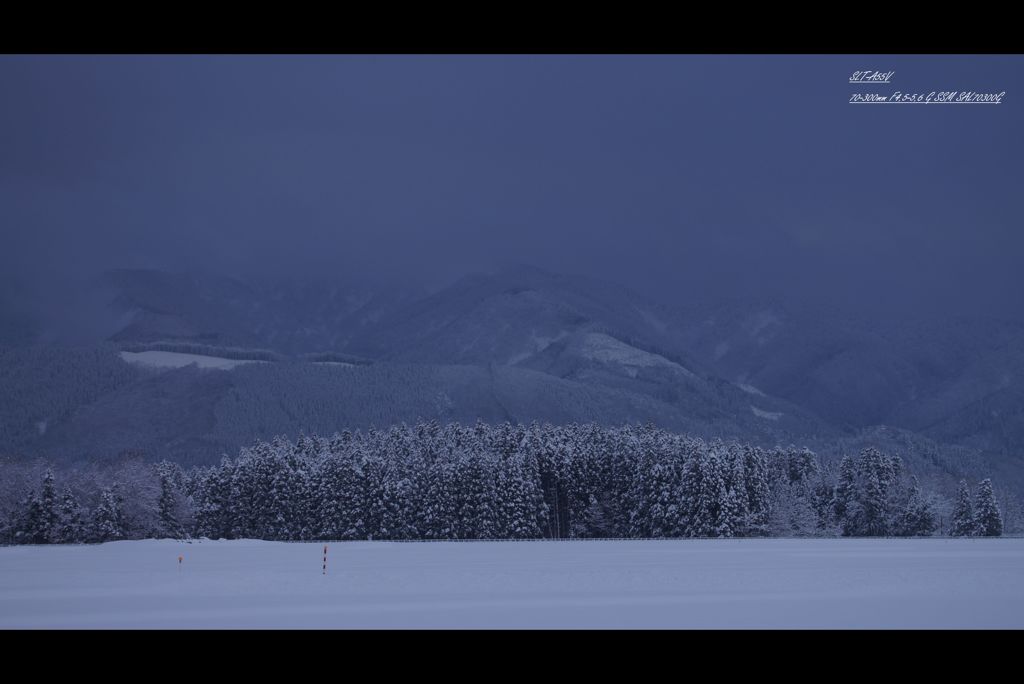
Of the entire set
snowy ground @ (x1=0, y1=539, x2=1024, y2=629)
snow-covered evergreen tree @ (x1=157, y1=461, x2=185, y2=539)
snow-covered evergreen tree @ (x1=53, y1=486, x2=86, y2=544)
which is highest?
snow-covered evergreen tree @ (x1=157, y1=461, x2=185, y2=539)

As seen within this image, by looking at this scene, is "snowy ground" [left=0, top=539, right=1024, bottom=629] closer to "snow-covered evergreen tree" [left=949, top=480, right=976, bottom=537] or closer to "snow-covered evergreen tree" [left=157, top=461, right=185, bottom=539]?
"snow-covered evergreen tree" [left=157, top=461, right=185, bottom=539]

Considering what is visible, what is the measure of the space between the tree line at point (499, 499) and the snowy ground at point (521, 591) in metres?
27.7

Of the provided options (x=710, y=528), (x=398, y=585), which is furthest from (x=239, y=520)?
(x=398, y=585)

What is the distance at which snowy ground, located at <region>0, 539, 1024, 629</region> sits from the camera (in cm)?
2425

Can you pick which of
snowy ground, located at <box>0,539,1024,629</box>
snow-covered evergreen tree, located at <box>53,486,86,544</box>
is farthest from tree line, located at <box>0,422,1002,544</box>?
snowy ground, located at <box>0,539,1024,629</box>

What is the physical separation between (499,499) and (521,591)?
161ft

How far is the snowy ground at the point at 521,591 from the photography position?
79.6 ft

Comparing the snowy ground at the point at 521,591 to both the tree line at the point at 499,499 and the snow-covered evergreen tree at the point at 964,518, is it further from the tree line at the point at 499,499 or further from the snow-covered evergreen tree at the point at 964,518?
the snow-covered evergreen tree at the point at 964,518

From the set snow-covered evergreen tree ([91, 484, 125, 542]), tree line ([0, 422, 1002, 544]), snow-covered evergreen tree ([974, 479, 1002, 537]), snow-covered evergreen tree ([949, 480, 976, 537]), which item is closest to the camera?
snow-covered evergreen tree ([91, 484, 125, 542])

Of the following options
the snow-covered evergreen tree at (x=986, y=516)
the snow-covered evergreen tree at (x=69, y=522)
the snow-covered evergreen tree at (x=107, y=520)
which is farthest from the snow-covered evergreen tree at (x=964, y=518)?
the snow-covered evergreen tree at (x=69, y=522)

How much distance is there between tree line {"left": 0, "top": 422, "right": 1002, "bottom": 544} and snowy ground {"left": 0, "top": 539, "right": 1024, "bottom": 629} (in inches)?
1090

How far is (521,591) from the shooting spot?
103ft
